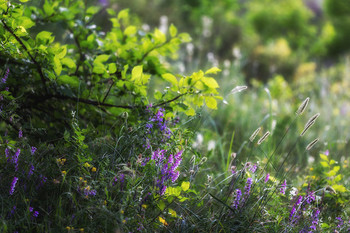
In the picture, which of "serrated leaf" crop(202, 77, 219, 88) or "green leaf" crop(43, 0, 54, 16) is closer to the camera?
"serrated leaf" crop(202, 77, 219, 88)

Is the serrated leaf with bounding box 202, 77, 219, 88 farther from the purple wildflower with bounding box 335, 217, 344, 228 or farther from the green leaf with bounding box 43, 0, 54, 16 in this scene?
the green leaf with bounding box 43, 0, 54, 16

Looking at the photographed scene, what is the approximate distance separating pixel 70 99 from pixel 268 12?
15.4m

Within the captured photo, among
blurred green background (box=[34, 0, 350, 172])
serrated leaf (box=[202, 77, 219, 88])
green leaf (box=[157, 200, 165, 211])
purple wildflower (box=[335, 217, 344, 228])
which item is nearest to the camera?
green leaf (box=[157, 200, 165, 211])

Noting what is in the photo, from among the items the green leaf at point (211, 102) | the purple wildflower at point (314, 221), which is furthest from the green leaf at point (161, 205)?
the purple wildflower at point (314, 221)

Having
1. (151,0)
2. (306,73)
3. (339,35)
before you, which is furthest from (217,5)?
(339,35)

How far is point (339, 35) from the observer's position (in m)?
19.2

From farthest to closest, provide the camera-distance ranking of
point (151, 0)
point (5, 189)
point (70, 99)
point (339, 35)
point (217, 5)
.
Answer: point (339, 35)
point (217, 5)
point (151, 0)
point (70, 99)
point (5, 189)

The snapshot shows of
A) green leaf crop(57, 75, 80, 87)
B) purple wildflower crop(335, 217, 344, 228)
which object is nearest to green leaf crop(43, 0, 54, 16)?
green leaf crop(57, 75, 80, 87)

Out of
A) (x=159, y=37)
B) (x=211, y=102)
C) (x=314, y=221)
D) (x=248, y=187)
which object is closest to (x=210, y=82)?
(x=211, y=102)

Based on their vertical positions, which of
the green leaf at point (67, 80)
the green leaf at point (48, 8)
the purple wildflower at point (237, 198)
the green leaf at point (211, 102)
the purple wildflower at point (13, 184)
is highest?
the green leaf at point (48, 8)

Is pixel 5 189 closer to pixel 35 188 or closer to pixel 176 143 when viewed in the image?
pixel 35 188

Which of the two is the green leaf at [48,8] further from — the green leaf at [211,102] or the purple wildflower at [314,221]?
the purple wildflower at [314,221]

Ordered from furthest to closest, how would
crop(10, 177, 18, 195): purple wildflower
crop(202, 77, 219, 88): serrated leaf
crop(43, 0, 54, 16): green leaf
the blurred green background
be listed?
the blurred green background, crop(43, 0, 54, 16): green leaf, crop(202, 77, 219, 88): serrated leaf, crop(10, 177, 18, 195): purple wildflower

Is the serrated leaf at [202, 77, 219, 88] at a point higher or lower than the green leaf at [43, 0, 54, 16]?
lower
